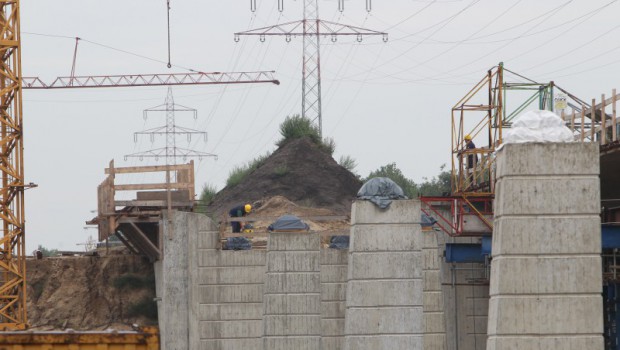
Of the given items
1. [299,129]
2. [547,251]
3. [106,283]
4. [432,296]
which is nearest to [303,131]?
[299,129]

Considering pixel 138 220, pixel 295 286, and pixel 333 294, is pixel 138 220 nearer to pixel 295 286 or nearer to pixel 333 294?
pixel 333 294

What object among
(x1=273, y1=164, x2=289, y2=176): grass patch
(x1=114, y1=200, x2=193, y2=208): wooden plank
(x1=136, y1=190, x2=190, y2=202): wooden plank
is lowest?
(x1=114, y1=200, x2=193, y2=208): wooden plank

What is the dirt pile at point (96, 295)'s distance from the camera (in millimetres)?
58562

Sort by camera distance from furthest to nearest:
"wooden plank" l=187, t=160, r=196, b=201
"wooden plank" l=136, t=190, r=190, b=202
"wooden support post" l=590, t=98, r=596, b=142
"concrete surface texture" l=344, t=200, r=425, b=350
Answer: "wooden plank" l=187, t=160, r=196, b=201
"wooden plank" l=136, t=190, r=190, b=202
"wooden support post" l=590, t=98, r=596, b=142
"concrete surface texture" l=344, t=200, r=425, b=350

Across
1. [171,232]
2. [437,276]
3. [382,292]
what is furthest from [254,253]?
[382,292]

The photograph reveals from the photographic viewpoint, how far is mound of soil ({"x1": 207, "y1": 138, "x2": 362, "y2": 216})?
65.2 meters

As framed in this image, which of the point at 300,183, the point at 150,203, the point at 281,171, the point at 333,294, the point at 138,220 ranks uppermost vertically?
the point at 281,171

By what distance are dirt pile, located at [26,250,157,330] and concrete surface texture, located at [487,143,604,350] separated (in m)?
37.1

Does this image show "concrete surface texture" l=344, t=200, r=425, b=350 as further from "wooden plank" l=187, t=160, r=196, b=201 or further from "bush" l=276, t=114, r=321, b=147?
"bush" l=276, t=114, r=321, b=147

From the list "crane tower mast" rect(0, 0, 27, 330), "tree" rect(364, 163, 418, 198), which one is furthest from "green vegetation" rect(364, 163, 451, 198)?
"crane tower mast" rect(0, 0, 27, 330)

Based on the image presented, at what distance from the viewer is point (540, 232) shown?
22500 millimetres

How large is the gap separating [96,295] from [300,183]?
1156 cm

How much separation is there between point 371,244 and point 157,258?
78.4 ft

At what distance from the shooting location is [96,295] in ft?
196
